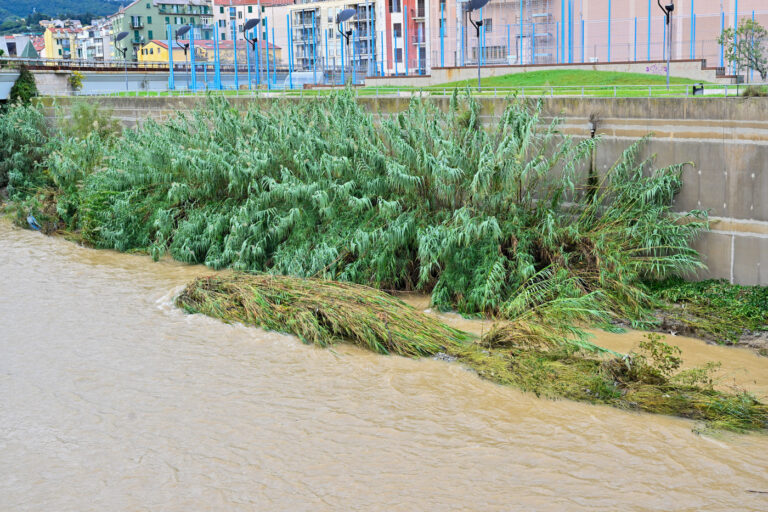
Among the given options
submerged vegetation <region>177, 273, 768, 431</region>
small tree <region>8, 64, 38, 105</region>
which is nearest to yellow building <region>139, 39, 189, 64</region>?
small tree <region>8, 64, 38, 105</region>

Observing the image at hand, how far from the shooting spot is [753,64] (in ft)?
118

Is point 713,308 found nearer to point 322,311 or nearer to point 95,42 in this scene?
point 322,311

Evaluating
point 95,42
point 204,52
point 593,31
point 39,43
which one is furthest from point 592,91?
point 39,43

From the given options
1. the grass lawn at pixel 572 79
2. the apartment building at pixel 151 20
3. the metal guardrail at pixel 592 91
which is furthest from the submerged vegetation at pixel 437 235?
the apartment building at pixel 151 20

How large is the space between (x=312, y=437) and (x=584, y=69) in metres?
32.2

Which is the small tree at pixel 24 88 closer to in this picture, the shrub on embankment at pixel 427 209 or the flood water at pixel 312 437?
the shrub on embankment at pixel 427 209

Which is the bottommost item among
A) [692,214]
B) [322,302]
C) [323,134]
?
[322,302]

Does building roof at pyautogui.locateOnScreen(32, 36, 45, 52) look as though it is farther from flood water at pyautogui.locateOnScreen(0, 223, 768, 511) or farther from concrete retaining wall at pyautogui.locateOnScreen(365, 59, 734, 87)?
flood water at pyautogui.locateOnScreen(0, 223, 768, 511)

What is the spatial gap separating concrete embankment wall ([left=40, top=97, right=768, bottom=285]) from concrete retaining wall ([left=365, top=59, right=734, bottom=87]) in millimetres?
18681

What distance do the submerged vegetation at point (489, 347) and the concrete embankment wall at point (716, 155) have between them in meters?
2.83

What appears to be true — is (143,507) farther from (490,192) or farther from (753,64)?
(753,64)

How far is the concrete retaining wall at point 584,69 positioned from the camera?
36.1 m

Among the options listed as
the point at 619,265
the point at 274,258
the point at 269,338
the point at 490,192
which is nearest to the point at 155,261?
the point at 274,258

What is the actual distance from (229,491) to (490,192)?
356 inches
